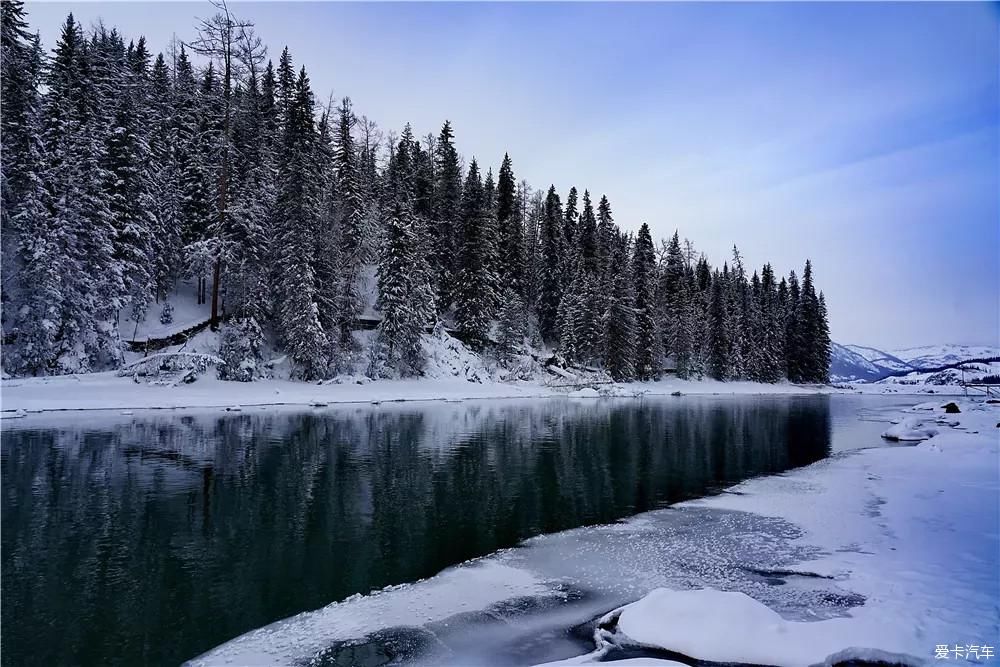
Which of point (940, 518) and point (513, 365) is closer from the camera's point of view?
point (940, 518)

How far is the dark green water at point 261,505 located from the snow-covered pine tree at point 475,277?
96.6 feet

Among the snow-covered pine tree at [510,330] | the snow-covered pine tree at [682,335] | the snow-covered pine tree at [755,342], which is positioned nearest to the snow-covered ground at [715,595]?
the snow-covered pine tree at [510,330]

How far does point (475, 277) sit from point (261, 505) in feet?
154

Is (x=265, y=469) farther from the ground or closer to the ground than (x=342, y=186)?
closer to the ground

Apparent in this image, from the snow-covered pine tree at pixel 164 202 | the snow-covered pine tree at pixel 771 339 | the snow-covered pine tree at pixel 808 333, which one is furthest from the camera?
the snow-covered pine tree at pixel 808 333

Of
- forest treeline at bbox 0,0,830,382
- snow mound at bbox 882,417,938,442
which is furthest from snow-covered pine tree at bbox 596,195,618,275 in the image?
snow mound at bbox 882,417,938,442

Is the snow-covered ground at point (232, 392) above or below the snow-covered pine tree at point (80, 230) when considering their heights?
below

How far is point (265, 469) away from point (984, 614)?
17966mm

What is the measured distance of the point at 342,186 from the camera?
5203 cm

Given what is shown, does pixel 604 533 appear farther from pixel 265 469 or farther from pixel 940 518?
pixel 265 469

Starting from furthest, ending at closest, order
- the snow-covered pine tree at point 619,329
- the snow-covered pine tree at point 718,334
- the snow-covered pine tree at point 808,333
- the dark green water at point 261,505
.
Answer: the snow-covered pine tree at point 808,333
the snow-covered pine tree at point 718,334
the snow-covered pine tree at point 619,329
the dark green water at point 261,505

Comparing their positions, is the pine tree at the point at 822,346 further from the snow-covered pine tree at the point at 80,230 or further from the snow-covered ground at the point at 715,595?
the snow-covered pine tree at the point at 80,230

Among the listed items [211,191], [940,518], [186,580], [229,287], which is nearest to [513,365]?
[229,287]

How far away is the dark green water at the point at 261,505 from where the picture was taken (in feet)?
26.7
